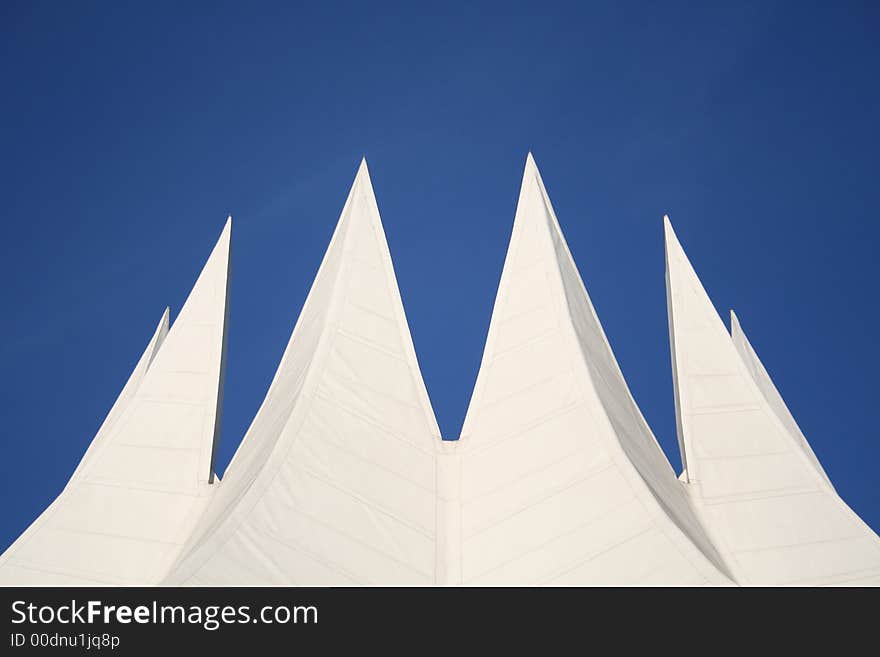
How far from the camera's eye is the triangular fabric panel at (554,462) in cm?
959

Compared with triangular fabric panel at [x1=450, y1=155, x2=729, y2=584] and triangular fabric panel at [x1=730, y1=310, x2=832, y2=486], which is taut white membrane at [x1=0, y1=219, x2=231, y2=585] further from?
triangular fabric panel at [x1=730, y1=310, x2=832, y2=486]

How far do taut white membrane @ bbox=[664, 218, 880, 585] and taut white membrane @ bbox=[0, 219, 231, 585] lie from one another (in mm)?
6617

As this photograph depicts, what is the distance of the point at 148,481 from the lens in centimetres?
1165

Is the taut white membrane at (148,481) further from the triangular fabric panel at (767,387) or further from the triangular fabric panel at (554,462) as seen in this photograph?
the triangular fabric panel at (767,387)

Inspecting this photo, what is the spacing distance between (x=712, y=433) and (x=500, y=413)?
2.85 m

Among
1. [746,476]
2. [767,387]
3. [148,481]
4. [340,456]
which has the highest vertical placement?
[767,387]

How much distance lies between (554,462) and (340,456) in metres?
2.62

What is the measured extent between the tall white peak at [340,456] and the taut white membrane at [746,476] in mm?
3539

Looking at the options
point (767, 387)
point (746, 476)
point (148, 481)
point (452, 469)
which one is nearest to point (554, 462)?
point (452, 469)

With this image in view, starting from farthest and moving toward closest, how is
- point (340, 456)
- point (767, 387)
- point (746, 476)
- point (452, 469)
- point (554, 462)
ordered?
point (767, 387), point (452, 469), point (746, 476), point (554, 462), point (340, 456)

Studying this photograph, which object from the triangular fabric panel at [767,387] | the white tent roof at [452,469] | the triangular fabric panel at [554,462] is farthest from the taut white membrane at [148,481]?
the triangular fabric panel at [767,387]

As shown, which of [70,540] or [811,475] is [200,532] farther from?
[811,475]

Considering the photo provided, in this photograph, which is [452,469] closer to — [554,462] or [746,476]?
[554,462]
